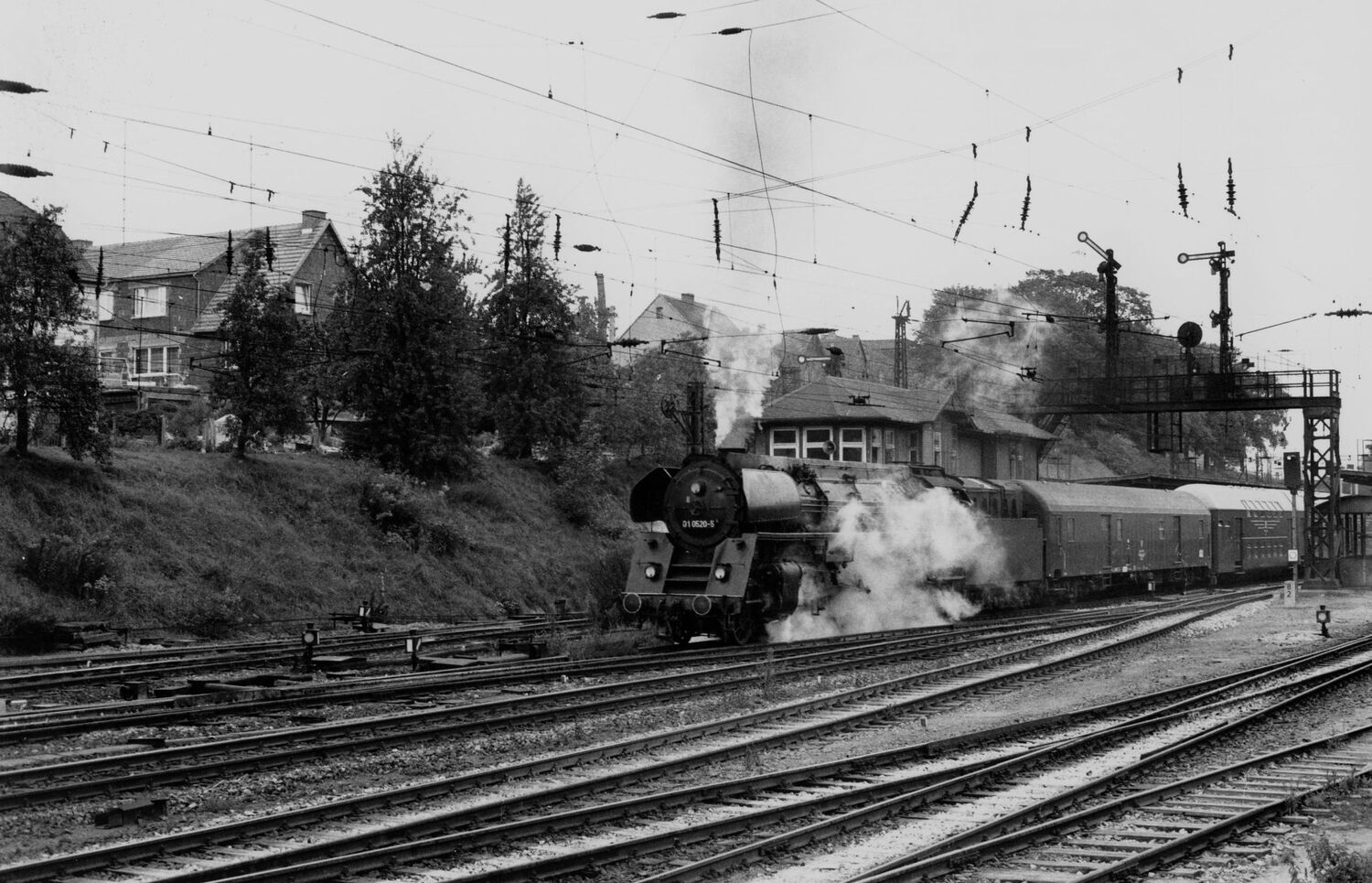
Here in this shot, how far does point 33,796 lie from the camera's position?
33.6 ft

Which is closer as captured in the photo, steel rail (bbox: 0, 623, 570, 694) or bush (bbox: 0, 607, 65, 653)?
steel rail (bbox: 0, 623, 570, 694)

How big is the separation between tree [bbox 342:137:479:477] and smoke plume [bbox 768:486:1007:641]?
1290 centimetres

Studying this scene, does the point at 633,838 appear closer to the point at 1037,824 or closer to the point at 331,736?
the point at 1037,824

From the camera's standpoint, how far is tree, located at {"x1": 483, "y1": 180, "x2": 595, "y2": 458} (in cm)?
4016

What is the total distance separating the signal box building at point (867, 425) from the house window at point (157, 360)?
69.1 ft

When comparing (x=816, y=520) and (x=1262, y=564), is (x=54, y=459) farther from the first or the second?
(x=1262, y=564)

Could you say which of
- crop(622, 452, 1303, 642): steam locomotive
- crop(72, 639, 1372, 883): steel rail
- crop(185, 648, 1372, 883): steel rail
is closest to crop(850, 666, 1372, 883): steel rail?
crop(185, 648, 1372, 883): steel rail

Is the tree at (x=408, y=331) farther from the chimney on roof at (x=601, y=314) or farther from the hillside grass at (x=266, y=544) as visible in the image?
the chimney on roof at (x=601, y=314)

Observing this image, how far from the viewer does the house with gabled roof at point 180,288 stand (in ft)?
150

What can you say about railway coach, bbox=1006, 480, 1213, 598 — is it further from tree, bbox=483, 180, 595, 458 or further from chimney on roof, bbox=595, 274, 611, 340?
chimney on roof, bbox=595, 274, 611, 340

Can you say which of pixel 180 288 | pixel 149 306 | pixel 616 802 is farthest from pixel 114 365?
pixel 616 802

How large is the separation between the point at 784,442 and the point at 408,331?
58.3 feet

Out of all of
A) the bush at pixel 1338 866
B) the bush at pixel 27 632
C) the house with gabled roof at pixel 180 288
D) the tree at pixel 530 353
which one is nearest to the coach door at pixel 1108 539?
the tree at pixel 530 353

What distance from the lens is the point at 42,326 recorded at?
2548cm
